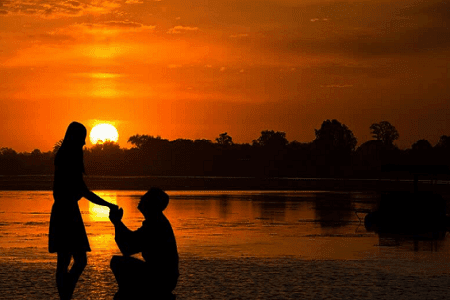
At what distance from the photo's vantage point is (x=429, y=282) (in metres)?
13.1


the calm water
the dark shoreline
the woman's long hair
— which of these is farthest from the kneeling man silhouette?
the dark shoreline

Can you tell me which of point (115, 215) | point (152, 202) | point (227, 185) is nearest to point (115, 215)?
point (115, 215)

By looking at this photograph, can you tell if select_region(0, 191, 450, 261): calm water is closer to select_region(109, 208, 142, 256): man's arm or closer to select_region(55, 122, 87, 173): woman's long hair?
select_region(55, 122, 87, 173): woman's long hair

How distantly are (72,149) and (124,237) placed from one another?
87.4 inches

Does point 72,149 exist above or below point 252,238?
above

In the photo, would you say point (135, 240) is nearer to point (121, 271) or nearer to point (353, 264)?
point (121, 271)

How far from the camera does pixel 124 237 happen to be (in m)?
7.44

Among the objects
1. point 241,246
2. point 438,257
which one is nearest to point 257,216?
point 241,246

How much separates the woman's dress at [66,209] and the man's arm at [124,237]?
6.36ft

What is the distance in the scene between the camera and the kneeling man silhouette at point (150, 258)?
7508mm

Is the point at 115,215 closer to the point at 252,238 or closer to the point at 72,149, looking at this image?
the point at 72,149

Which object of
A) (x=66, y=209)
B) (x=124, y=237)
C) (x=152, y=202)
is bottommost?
(x=124, y=237)

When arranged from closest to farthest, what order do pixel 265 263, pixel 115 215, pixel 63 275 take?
pixel 115 215 → pixel 63 275 → pixel 265 263

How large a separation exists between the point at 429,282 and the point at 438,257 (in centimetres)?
489
